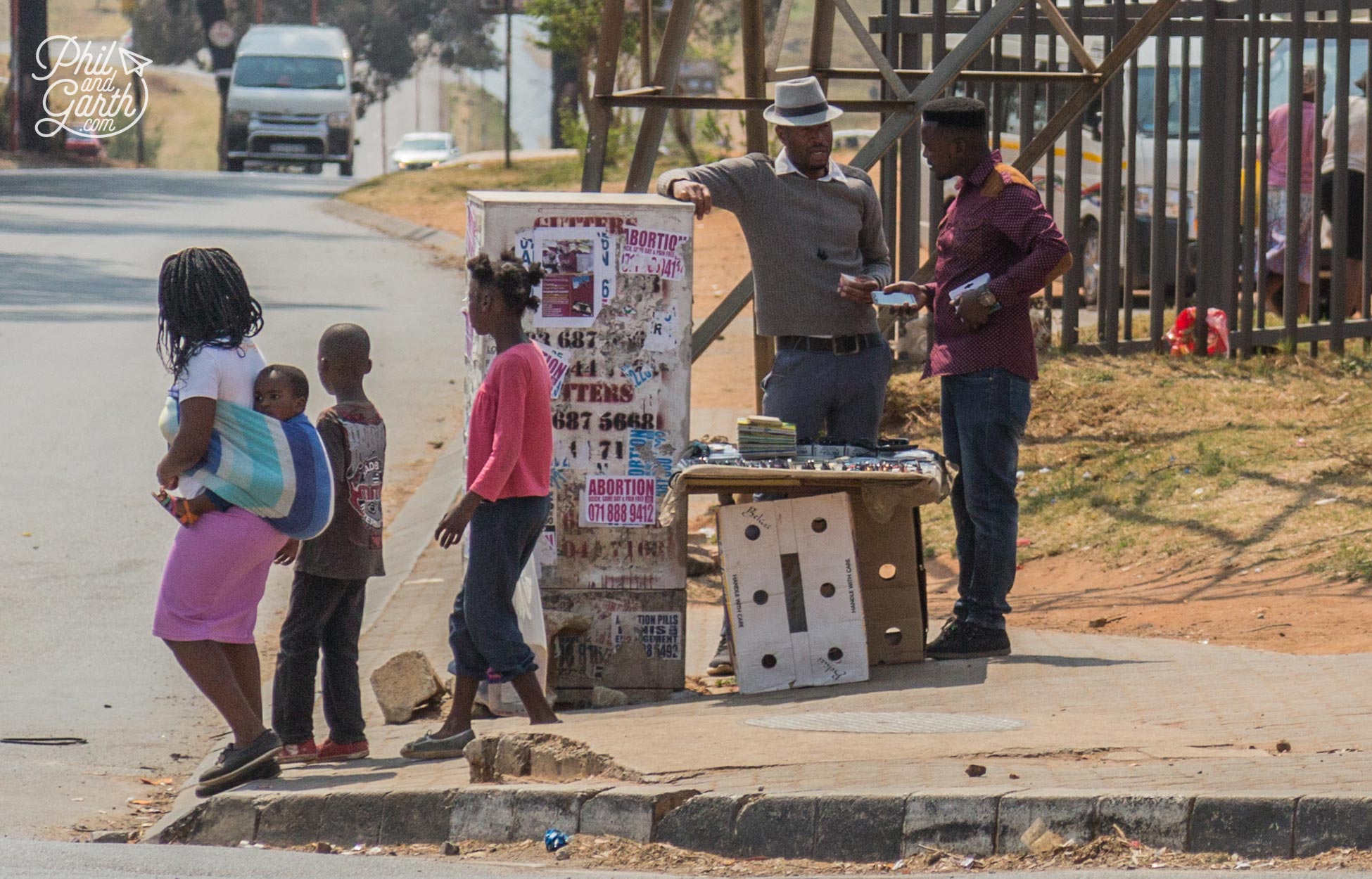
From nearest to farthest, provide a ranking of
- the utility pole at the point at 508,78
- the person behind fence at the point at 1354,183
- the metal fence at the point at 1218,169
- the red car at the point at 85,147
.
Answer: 1. the metal fence at the point at 1218,169
2. the person behind fence at the point at 1354,183
3. the utility pole at the point at 508,78
4. the red car at the point at 85,147

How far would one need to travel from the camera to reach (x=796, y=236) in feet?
21.5

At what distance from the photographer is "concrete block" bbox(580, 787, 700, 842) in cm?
488

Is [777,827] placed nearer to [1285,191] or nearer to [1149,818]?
[1149,818]

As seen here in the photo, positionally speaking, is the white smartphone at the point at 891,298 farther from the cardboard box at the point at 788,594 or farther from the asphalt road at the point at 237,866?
the asphalt road at the point at 237,866

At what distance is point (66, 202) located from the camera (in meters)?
27.2

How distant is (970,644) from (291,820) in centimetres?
256

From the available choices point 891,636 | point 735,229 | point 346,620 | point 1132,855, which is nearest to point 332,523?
point 346,620

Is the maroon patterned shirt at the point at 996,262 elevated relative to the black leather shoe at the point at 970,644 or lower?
elevated

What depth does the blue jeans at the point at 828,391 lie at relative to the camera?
6.59 metres

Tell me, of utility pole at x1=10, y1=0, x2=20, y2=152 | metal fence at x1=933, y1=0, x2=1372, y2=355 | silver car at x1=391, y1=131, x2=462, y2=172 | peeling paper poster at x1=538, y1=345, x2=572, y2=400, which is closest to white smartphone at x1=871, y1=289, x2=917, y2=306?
peeling paper poster at x1=538, y1=345, x2=572, y2=400

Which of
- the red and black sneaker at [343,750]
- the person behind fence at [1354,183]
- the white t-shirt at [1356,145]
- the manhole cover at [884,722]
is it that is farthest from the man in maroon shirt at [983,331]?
the white t-shirt at [1356,145]

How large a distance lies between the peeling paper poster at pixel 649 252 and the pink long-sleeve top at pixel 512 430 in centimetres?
68

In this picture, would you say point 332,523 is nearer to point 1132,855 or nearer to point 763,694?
point 763,694

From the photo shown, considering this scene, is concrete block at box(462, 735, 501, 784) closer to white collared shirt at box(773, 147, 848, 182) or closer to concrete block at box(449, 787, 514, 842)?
concrete block at box(449, 787, 514, 842)
